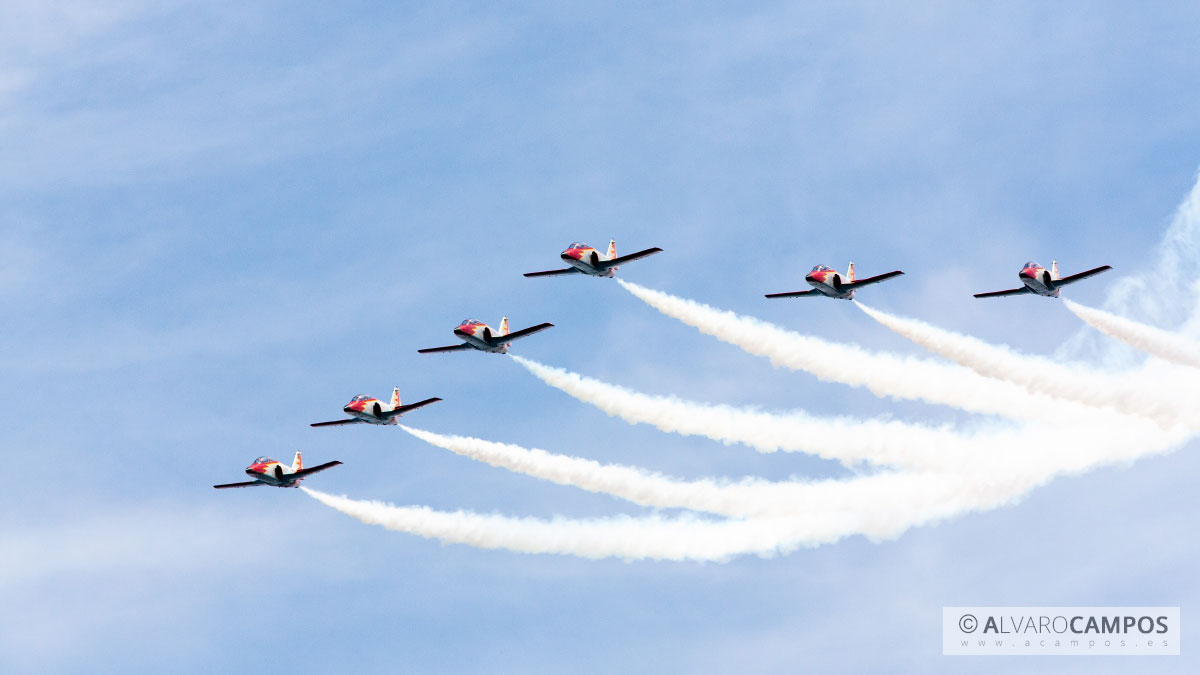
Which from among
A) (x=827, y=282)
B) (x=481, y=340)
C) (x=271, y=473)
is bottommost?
(x=271, y=473)

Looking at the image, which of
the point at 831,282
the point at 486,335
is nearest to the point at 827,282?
the point at 831,282

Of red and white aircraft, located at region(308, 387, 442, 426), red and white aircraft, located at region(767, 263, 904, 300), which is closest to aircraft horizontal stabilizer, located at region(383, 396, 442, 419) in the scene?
red and white aircraft, located at region(308, 387, 442, 426)

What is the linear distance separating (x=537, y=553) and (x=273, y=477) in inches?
773

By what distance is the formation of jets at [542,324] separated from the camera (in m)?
191

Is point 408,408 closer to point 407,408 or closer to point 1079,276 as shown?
point 407,408

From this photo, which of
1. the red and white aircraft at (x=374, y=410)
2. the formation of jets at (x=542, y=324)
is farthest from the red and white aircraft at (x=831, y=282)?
the red and white aircraft at (x=374, y=410)

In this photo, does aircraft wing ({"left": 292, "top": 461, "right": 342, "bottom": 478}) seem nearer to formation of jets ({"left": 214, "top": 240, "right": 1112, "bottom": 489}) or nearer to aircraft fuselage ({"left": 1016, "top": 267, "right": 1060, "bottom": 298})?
formation of jets ({"left": 214, "top": 240, "right": 1112, "bottom": 489})

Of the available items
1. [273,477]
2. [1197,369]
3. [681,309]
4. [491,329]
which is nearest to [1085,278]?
[1197,369]

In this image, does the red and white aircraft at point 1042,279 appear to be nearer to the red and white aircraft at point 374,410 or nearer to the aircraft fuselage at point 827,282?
the aircraft fuselage at point 827,282

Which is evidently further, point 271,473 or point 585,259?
point 271,473

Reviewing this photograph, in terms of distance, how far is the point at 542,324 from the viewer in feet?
623

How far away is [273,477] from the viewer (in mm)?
198625

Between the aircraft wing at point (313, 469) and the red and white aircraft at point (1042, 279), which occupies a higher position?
the red and white aircraft at point (1042, 279)

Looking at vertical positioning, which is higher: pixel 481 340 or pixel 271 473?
pixel 481 340
